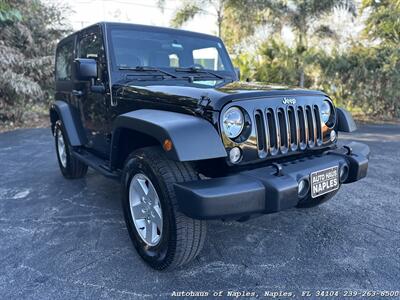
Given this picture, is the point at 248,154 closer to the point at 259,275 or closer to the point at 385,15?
the point at 259,275

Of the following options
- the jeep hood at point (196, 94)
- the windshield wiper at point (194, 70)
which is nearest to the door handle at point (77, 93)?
the jeep hood at point (196, 94)

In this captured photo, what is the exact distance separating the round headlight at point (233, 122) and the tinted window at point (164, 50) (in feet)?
4.68

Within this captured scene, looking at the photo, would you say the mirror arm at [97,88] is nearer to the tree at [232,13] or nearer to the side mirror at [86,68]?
the side mirror at [86,68]

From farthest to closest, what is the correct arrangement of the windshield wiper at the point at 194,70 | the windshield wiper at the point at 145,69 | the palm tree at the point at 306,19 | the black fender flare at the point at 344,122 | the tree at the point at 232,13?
the tree at the point at 232,13 → the palm tree at the point at 306,19 → the windshield wiper at the point at 194,70 → the windshield wiper at the point at 145,69 → the black fender flare at the point at 344,122

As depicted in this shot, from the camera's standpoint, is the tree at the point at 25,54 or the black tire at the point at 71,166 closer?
the black tire at the point at 71,166

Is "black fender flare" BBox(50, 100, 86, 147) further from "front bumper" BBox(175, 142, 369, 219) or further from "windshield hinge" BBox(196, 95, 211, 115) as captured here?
"front bumper" BBox(175, 142, 369, 219)

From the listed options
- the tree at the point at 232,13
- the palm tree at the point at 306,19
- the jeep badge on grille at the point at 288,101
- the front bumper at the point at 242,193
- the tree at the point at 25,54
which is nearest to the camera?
the front bumper at the point at 242,193

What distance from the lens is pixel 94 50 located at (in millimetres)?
3459

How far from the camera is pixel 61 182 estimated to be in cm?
450

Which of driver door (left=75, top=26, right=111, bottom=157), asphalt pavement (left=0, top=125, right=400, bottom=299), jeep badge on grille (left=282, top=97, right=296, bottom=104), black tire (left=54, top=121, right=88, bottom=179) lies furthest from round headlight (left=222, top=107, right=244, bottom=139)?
black tire (left=54, top=121, right=88, bottom=179)

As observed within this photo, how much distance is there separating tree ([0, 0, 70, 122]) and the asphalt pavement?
20.0 ft

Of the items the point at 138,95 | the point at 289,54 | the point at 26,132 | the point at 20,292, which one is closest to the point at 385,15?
the point at 289,54

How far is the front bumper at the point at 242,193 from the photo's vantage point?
1898mm

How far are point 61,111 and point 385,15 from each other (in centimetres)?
1024
